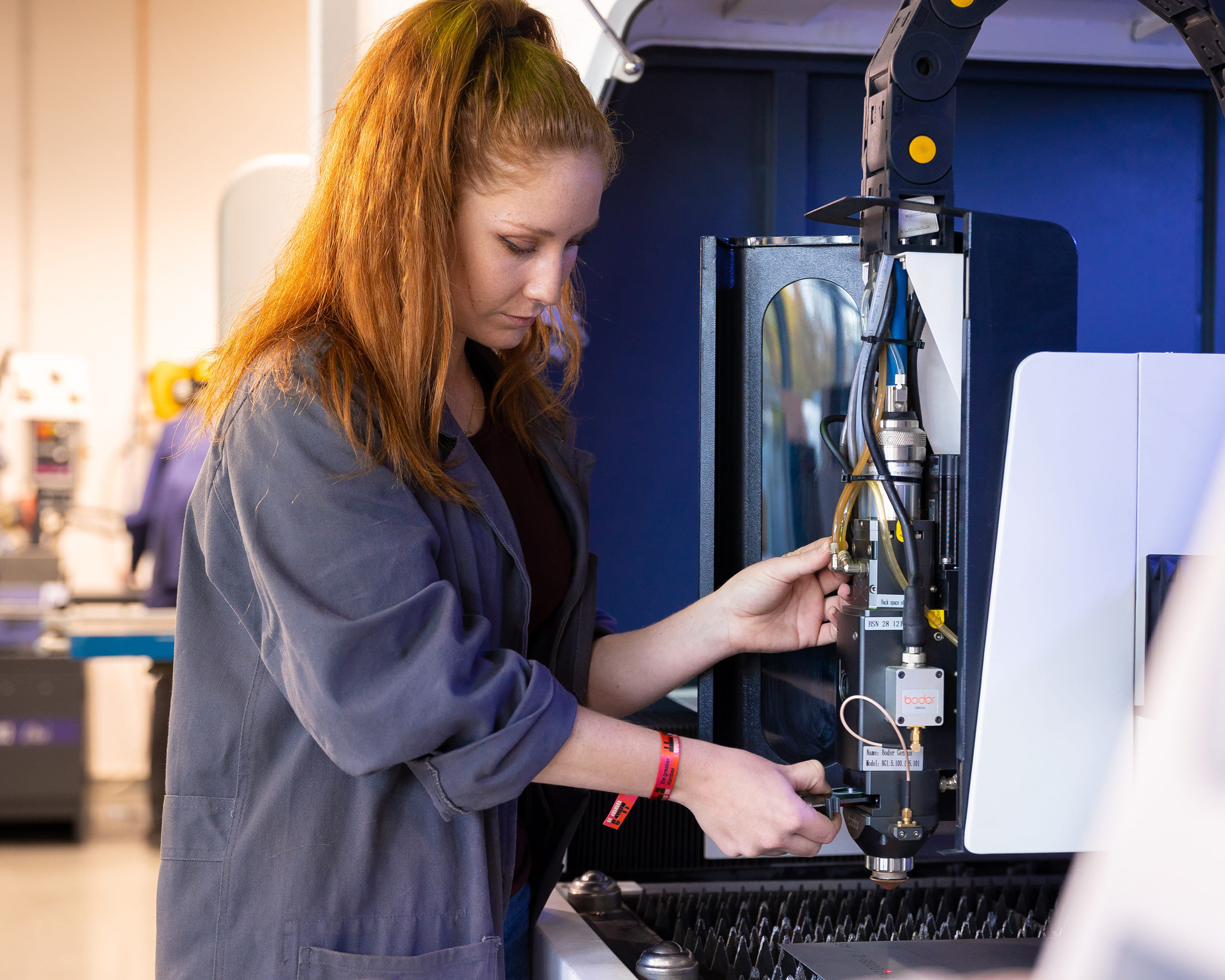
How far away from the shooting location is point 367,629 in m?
0.87

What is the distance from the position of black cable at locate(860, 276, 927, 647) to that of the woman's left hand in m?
0.23

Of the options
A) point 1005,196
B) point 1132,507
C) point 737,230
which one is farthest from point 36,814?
point 1132,507

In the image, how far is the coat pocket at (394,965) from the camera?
Answer: 952mm

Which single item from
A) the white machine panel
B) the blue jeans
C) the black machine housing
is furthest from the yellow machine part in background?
the white machine panel

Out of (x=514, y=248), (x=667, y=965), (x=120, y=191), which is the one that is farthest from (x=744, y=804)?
(x=120, y=191)

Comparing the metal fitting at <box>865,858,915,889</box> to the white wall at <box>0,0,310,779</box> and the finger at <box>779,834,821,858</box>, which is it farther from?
the white wall at <box>0,0,310,779</box>

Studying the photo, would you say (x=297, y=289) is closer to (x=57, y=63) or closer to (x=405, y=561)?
(x=405, y=561)

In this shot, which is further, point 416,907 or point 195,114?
point 195,114

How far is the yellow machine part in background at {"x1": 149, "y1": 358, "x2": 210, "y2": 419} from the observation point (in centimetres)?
472

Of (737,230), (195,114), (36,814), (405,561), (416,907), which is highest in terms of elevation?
(195,114)

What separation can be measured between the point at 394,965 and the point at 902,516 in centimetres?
54

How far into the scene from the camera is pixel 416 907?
98 cm

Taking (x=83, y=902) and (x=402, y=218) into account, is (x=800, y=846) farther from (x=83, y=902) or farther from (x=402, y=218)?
(x=83, y=902)

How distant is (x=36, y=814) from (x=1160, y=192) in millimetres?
4222
